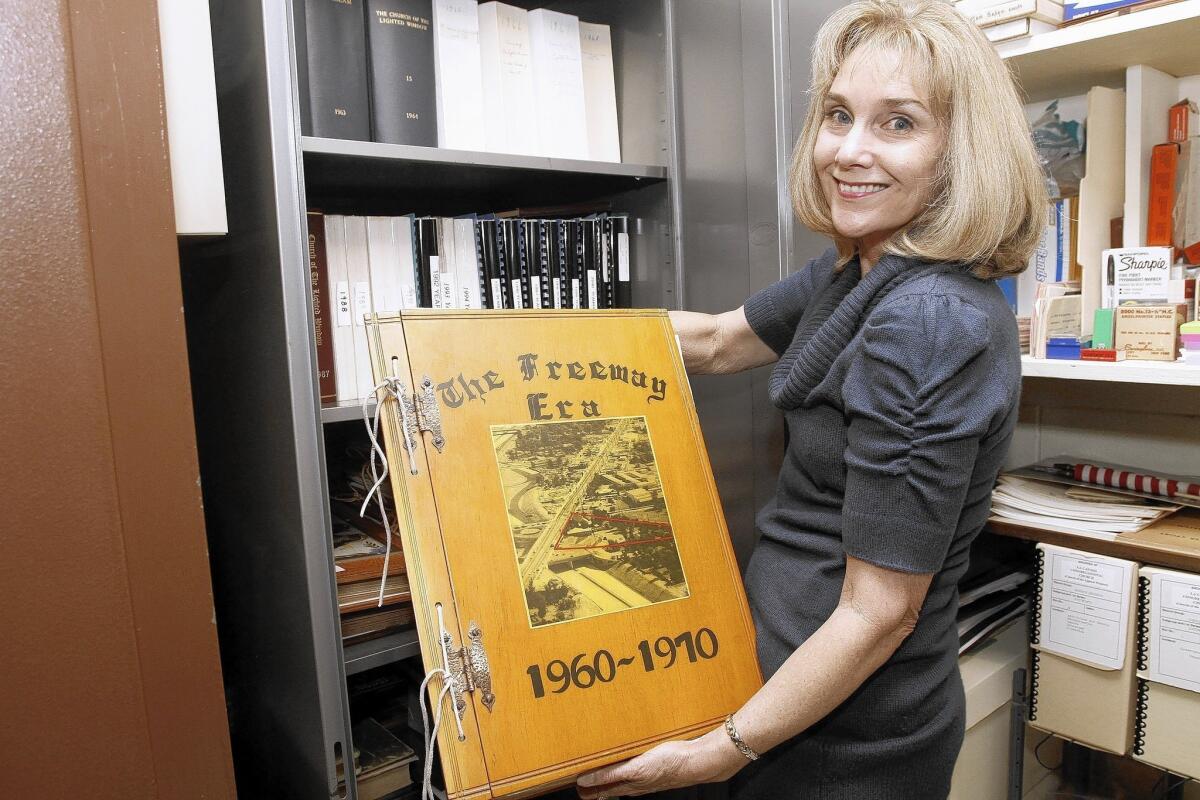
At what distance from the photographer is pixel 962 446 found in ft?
2.96

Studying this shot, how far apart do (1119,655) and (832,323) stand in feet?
2.70

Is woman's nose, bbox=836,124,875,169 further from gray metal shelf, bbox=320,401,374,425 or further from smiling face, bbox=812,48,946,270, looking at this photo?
gray metal shelf, bbox=320,401,374,425

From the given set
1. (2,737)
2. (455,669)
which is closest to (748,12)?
(455,669)

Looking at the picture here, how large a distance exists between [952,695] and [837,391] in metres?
0.48

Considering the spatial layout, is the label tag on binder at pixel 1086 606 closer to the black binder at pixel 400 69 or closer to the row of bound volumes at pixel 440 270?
the row of bound volumes at pixel 440 270

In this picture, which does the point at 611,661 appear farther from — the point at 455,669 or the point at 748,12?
the point at 748,12

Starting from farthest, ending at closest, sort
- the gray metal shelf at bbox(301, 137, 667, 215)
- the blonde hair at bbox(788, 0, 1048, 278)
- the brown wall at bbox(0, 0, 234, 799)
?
1. the gray metal shelf at bbox(301, 137, 667, 215)
2. the blonde hair at bbox(788, 0, 1048, 278)
3. the brown wall at bbox(0, 0, 234, 799)

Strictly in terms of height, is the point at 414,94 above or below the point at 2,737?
above

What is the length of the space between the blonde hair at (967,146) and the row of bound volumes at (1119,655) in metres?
0.63

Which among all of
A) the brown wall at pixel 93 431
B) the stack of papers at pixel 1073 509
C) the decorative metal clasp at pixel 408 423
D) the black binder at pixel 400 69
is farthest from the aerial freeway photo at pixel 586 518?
the stack of papers at pixel 1073 509

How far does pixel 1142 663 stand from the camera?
134cm

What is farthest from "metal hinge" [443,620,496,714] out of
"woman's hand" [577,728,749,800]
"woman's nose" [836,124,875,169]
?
"woman's nose" [836,124,875,169]

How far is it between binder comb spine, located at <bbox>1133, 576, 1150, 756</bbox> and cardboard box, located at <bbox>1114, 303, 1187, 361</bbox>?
1.20 ft

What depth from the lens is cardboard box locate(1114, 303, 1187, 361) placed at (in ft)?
4.35
